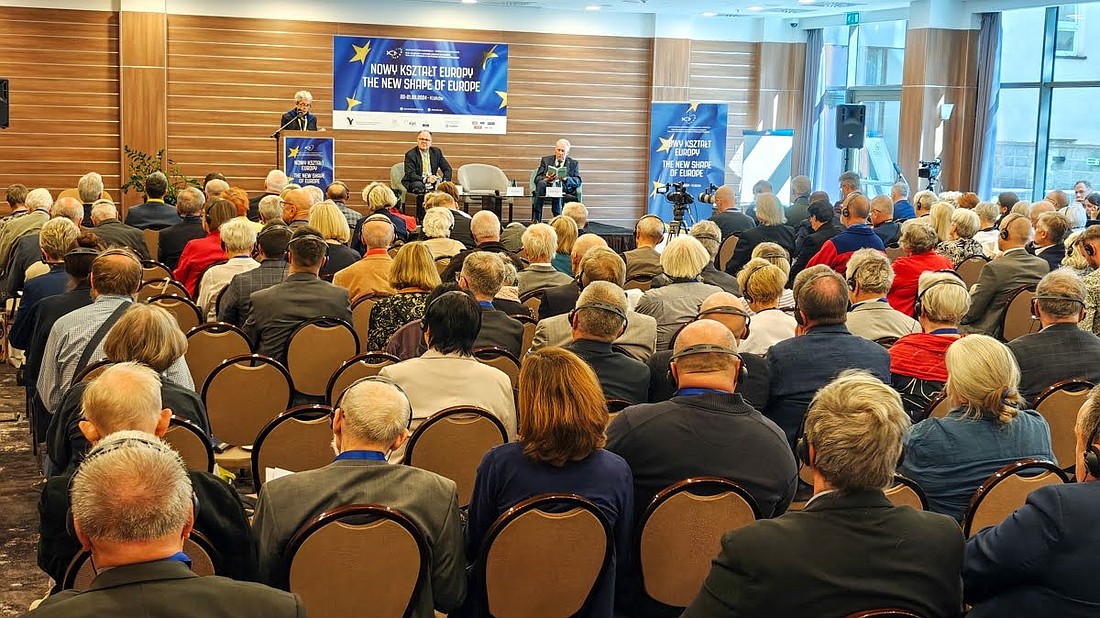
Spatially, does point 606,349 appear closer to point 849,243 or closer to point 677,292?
point 677,292

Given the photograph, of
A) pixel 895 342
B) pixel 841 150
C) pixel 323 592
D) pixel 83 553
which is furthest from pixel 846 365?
pixel 841 150

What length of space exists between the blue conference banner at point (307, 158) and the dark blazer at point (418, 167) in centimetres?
101

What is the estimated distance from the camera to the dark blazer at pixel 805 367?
4.55m

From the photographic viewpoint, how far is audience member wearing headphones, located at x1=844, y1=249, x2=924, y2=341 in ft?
18.7

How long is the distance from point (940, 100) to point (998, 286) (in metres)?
8.95

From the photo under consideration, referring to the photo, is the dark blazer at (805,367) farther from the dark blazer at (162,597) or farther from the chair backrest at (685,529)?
the dark blazer at (162,597)

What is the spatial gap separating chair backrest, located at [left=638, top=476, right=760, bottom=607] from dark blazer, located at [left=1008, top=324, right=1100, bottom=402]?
2354mm

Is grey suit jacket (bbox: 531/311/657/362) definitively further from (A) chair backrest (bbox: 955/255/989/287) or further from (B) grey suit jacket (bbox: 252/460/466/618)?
(A) chair backrest (bbox: 955/255/989/287)

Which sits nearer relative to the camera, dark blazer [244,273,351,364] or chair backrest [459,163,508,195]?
dark blazer [244,273,351,364]

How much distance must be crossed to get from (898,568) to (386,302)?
3778 millimetres

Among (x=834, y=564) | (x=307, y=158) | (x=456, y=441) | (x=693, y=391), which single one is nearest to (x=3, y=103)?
(x=307, y=158)

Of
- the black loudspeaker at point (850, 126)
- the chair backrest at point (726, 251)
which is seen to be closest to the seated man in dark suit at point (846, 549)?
the chair backrest at point (726, 251)

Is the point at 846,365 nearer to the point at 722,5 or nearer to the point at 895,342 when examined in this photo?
the point at 895,342

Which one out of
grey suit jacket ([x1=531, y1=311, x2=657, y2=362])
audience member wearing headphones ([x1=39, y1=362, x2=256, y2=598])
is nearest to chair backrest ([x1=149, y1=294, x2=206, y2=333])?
grey suit jacket ([x1=531, y1=311, x2=657, y2=362])
